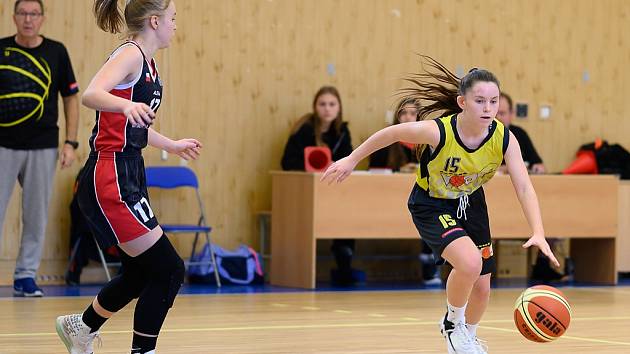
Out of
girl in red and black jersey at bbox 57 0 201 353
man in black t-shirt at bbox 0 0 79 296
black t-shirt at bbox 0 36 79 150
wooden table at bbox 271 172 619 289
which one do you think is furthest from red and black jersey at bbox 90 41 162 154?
wooden table at bbox 271 172 619 289

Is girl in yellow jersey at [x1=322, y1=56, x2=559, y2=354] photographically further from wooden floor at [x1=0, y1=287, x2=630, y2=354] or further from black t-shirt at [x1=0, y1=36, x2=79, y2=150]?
black t-shirt at [x1=0, y1=36, x2=79, y2=150]

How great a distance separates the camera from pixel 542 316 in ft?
16.6

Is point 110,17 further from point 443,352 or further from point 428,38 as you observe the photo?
point 428,38

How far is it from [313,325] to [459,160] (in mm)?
2068

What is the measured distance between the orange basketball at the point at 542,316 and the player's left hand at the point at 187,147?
162cm

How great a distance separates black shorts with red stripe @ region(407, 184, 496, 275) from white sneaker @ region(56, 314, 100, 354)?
1646 millimetres

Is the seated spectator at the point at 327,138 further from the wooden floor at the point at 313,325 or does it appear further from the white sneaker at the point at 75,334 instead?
the white sneaker at the point at 75,334

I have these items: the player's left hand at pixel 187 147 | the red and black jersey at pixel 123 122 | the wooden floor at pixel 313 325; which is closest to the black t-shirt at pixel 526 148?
the wooden floor at pixel 313 325

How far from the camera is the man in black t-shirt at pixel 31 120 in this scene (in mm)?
8461

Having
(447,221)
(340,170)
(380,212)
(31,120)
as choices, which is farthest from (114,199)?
(380,212)

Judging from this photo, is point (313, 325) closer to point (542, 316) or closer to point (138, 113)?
point (542, 316)

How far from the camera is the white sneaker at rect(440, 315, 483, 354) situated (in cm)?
530

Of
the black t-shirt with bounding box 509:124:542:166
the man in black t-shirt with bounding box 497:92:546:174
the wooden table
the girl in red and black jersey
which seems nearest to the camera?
the girl in red and black jersey

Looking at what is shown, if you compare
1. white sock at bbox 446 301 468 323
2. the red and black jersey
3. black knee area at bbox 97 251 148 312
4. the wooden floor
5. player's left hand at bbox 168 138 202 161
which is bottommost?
the wooden floor
